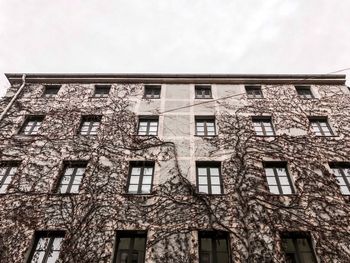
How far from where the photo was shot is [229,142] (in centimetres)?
1360

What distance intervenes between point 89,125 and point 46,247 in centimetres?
663

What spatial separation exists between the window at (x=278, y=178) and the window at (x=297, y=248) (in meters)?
1.86

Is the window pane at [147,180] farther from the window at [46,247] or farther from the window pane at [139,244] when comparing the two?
the window at [46,247]

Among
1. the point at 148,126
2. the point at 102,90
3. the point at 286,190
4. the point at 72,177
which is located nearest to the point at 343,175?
the point at 286,190

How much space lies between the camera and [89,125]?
1500cm

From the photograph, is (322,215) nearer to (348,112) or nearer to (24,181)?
(348,112)

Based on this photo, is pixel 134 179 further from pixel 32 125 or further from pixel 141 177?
pixel 32 125

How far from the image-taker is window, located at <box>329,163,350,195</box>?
38.5ft

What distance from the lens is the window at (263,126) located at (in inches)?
567

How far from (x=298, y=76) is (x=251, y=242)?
11589 mm

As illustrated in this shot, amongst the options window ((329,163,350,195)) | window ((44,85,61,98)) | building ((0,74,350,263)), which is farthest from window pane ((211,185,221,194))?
window ((44,85,61,98))

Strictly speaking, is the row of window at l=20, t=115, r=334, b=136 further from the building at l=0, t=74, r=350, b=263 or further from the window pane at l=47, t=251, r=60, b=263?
the window pane at l=47, t=251, r=60, b=263

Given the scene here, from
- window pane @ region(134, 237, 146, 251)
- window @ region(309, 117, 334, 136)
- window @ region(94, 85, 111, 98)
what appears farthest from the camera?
window @ region(94, 85, 111, 98)

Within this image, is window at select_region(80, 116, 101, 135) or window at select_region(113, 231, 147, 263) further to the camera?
window at select_region(80, 116, 101, 135)
